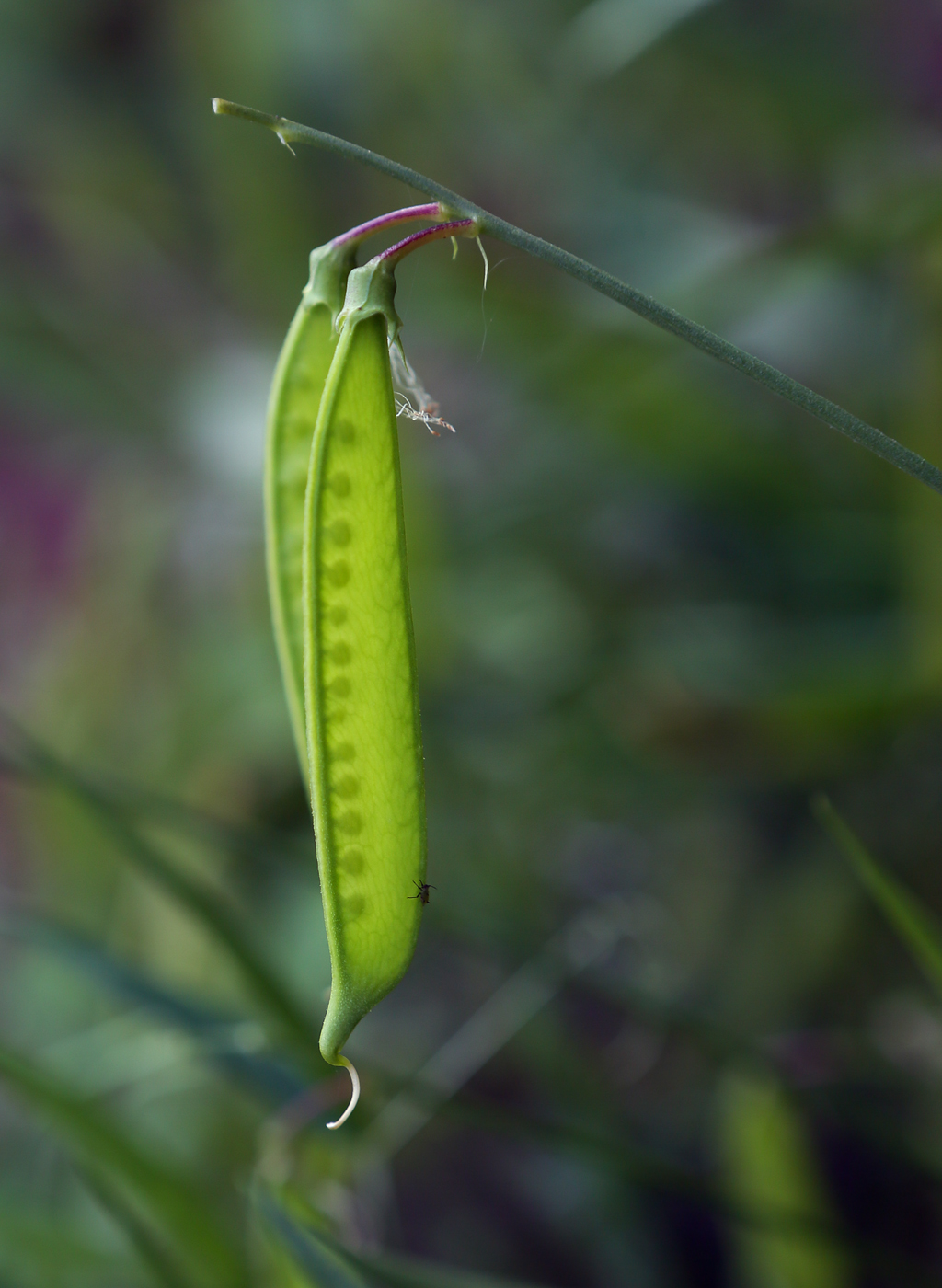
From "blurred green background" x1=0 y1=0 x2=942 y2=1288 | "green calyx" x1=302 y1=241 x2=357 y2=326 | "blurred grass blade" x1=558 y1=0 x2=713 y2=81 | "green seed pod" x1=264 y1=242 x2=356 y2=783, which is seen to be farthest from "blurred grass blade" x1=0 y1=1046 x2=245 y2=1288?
"blurred grass blade" x1=558 y1=0 x2=713 y2=81

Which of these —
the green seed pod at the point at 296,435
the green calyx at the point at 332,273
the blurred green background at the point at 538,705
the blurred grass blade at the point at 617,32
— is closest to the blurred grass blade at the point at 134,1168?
the blurred green background at the point at 538,705

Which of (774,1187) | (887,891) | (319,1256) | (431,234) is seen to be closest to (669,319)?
(431,234)

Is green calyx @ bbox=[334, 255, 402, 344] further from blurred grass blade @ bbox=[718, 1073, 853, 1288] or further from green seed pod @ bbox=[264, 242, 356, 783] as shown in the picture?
blurred grass blade @ bbox=[718, 1073, 853, 1288]

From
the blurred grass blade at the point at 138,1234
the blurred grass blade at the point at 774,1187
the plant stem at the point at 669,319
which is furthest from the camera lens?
the blurred grass blade at the point at 774,1187

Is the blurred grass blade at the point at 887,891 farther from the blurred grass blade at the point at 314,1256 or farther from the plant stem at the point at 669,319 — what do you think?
the blurred grass blade at the point at 314,1256

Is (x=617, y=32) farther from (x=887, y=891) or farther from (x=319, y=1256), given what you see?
(x=319, y=1256)

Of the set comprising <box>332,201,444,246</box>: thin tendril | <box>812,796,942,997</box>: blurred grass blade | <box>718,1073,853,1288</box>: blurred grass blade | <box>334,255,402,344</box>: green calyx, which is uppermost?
<box>332,201,444,246</box>: thin tendril

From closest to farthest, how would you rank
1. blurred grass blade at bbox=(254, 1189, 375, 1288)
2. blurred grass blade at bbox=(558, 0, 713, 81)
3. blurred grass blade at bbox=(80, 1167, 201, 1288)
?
blurred grass blade at bbox=(254, 1189, 375, 1288), blurred grass blade at bbox=(80, 1167, 201, 1288), blurred grass blade at bbox=(558, 0, 713, 81)
